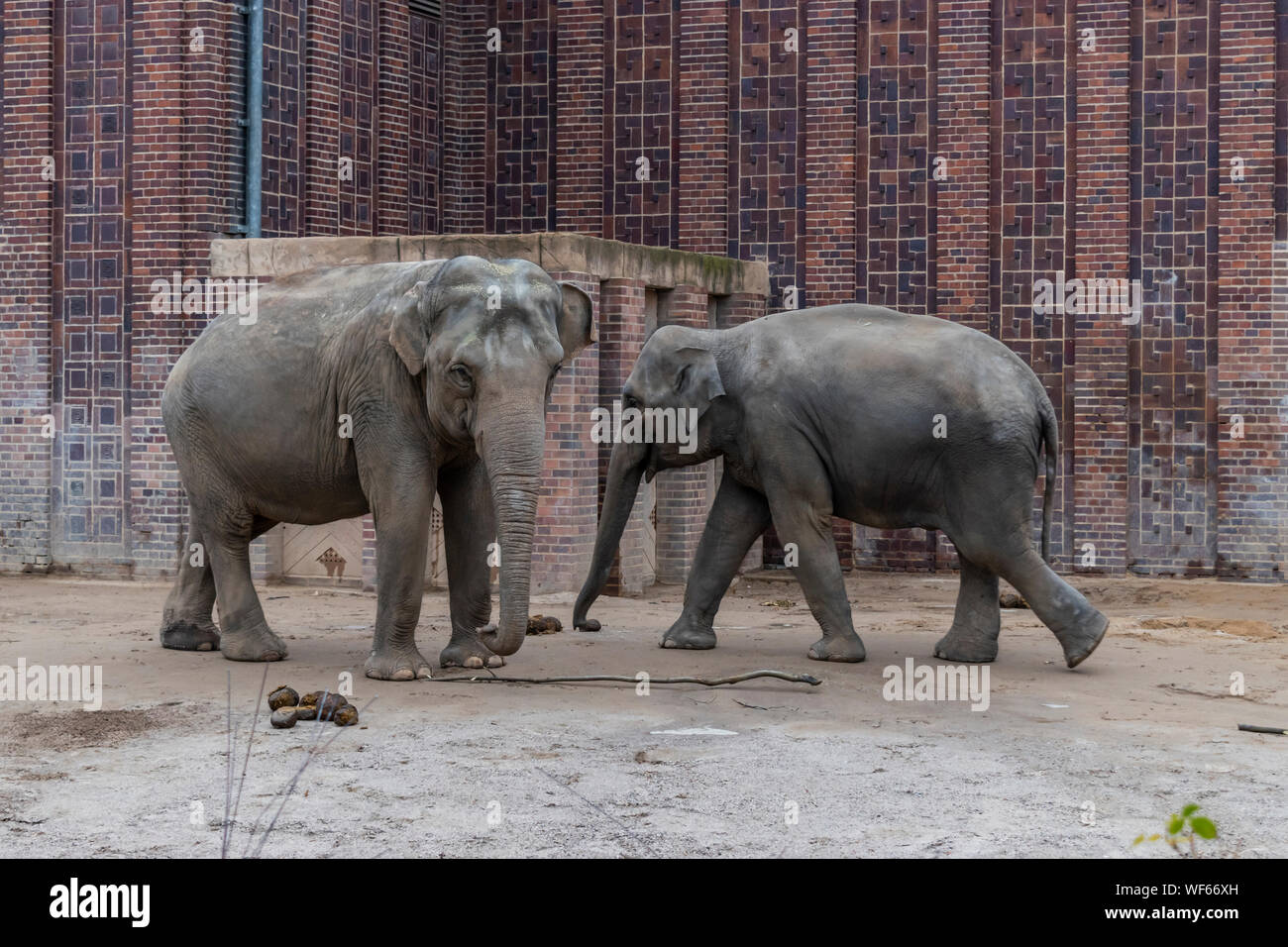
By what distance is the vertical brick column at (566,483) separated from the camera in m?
13.2

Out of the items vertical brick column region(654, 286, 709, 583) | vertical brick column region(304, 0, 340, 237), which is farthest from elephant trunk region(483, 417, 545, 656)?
vertical brick column region(304, 0, 340, 237)

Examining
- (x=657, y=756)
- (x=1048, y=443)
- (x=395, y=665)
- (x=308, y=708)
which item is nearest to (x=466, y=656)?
(x=395, y=665)

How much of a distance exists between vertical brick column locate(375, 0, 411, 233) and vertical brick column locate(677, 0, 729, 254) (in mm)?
2969

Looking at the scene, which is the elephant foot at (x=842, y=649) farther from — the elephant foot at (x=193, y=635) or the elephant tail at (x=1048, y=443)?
the elephant foot at (x=193, y=635)

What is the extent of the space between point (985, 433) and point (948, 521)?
0.59 metres

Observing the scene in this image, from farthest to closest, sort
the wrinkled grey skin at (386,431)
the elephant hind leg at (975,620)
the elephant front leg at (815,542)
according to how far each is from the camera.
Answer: the elephant hind leg at (975,620) → the elephant front leg at (815,542) → the wrinkled grey skin at (386,431)

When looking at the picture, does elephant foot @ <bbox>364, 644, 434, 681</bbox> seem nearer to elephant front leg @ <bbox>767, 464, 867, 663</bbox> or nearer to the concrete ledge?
elephant front leg @ <bbox>767, 464, 867, 663</bbox>

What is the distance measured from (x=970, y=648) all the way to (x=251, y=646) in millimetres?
4309

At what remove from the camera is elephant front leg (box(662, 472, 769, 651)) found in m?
10.8

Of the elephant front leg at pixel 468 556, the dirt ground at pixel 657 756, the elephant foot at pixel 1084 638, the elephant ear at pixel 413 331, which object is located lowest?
the dirt ground at pixel 657 756

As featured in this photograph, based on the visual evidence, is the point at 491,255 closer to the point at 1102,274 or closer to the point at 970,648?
the point at 970,648

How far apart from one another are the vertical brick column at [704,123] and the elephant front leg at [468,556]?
8.48 metres

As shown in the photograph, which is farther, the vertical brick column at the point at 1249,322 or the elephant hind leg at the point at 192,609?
the vertical brick column at the point at 1249,322

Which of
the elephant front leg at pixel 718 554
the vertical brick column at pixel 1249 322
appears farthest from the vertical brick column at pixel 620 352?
the vertical brick column at pixel 1249 322
